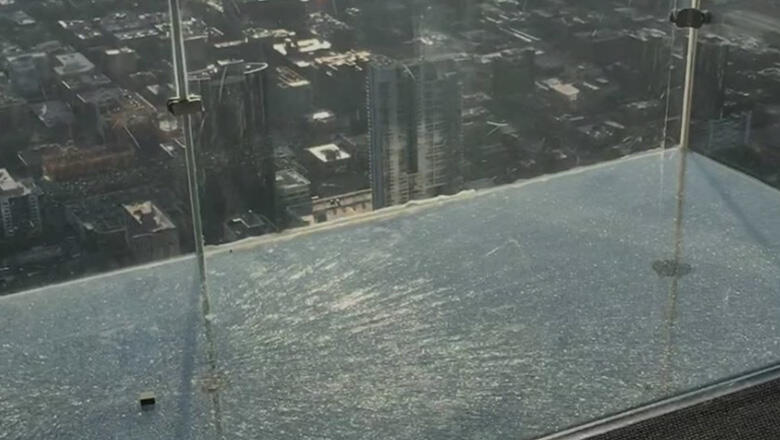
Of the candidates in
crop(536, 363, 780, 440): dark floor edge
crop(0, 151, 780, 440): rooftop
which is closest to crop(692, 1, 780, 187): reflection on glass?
crop(0, 151, 780, 440): rooftop

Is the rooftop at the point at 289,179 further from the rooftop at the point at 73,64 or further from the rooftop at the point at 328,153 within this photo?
the rooftop at the point at 73,64

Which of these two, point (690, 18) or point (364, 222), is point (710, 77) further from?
point (364, 222)

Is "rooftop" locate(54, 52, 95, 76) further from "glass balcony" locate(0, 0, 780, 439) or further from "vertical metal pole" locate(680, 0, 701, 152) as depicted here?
"vertical metal pole" locate(680, 0, 701, 152)

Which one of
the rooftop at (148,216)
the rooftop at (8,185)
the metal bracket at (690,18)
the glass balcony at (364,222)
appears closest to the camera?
the glass balcony at (364,222)

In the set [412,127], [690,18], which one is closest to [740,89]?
[690,18]

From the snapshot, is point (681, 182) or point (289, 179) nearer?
point (289, 179)

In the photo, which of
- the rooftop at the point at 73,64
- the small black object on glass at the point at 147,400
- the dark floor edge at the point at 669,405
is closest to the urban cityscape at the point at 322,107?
the rooftop at the point at 73,64

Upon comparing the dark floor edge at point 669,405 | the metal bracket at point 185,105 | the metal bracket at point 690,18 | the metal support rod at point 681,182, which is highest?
the metal bracket at point 690,18

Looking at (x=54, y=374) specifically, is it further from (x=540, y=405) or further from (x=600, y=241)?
(x=600, y=241)
